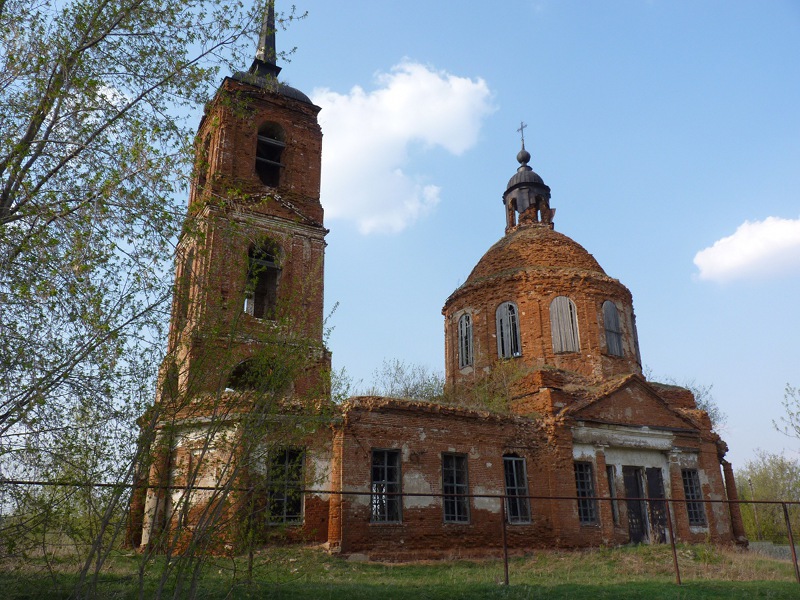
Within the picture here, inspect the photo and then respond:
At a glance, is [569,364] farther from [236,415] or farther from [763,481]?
[763,481]

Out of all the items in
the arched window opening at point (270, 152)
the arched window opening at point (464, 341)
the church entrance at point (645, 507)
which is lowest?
the church entrance at point (645, 507)

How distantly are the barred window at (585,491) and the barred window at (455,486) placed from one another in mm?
Answer: 3689

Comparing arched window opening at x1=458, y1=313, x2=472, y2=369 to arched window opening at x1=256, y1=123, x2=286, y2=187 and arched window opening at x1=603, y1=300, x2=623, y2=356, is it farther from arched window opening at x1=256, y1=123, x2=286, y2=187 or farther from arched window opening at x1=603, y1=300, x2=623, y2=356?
arched window opening at x1=256, y1=123, x2=286, y2=187

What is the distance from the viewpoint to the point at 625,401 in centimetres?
1947

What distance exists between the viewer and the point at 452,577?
1135cm

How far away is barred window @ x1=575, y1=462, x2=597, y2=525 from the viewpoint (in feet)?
57.0

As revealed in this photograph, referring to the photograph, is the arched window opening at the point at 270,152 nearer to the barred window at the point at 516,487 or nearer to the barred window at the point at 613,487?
the barred window at the point at 516,487

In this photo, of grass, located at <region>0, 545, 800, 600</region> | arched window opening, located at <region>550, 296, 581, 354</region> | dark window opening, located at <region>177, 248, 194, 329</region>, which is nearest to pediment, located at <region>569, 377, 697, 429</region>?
arched window opening, located at <region>550, 296, 581, 354</region>

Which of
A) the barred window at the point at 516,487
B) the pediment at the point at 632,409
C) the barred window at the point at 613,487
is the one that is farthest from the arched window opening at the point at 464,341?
the barred window at the point at 516,487

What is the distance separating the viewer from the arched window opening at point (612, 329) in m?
23.0

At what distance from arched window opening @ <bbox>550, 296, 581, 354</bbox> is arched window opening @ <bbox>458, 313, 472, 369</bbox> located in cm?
338

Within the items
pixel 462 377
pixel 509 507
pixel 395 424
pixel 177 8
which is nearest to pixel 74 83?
pixel 177 8

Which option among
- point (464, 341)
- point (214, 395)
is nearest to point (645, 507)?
point (464, 341)

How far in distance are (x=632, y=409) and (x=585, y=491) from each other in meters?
3.38
